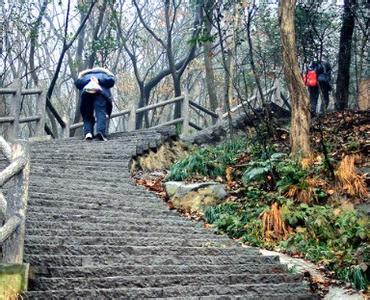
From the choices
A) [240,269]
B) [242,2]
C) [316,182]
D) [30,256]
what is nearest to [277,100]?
[242,2]

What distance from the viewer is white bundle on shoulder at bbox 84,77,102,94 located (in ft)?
38.0

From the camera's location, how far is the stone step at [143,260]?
5.10m

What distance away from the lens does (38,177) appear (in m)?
8.33

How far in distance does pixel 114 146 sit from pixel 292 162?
12.0 feet

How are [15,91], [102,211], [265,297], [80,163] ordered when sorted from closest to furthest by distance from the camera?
[265,297], [102,211], [80,163], [15,91]

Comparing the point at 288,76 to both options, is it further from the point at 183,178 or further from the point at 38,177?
the point at 38,177

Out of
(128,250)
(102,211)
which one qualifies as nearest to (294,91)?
(102,211)

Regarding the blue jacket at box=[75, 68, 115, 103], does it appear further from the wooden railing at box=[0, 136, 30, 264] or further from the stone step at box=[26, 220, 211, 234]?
the wooden railing at box=[0, 136, 30, 264]

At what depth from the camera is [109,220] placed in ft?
22.8

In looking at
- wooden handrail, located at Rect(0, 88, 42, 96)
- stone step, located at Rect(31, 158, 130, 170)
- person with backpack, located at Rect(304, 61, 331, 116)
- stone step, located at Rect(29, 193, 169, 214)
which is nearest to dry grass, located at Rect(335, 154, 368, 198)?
stone step, located at Rect(29, 193, 169, 214)

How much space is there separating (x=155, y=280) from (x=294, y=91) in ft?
18.5

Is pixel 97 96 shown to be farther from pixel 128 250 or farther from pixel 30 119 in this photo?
pixel 128 250

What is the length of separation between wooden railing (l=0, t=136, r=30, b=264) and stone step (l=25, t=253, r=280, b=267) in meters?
0.41

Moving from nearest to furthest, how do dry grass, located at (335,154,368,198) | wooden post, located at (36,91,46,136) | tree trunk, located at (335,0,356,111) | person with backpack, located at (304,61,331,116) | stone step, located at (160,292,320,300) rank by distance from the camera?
stone step, located at (160,292,320,300)
dry grass, located at (335,154,368,198)
wooden post, located at (36,91,46,136)
person with backpack, located at (304,61,331,116)
tree trunk, located at (335,0,356,111)
